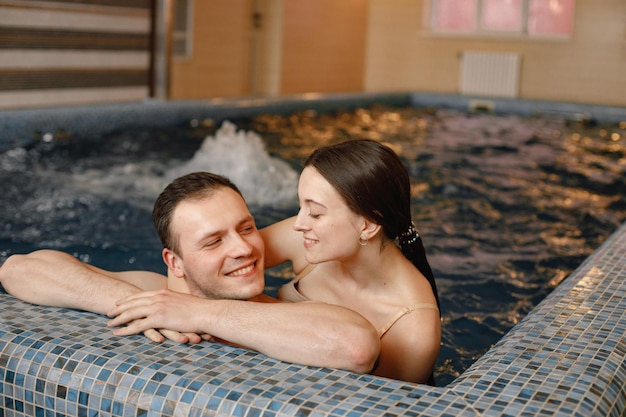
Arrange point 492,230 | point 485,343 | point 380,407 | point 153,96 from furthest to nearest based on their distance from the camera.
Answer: point 153,96
point 492,230
point 485,343
point 380,407

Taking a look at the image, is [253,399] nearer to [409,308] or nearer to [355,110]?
[409,308]

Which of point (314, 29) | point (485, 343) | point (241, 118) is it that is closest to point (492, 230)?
point (485, 343)

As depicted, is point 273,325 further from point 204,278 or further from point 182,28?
point 182,28

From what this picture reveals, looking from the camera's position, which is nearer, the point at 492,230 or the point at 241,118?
the point at 492,230

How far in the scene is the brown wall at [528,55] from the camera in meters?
10.8

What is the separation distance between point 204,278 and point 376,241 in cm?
42

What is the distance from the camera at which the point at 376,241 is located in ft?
6.22

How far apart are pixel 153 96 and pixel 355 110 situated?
7.97ft

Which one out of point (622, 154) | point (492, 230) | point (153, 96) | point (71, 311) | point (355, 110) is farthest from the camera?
point (355, 110)

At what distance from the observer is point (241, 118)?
7.82 meters

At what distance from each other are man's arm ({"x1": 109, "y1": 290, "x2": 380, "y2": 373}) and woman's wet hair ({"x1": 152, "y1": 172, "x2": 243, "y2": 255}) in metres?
0.20

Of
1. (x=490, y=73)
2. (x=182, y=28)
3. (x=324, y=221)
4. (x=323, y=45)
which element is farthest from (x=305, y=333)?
(x=323, y=45)

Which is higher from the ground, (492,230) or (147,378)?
(147,378)

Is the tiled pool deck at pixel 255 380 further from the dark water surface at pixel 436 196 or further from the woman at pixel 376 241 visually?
the dark water surface at pixel 436 196
